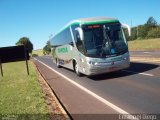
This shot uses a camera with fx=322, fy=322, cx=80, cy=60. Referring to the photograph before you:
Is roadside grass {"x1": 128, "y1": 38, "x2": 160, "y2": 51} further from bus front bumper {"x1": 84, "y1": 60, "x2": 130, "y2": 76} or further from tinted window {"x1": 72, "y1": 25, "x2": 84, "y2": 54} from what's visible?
bus front bumper {"x1": 84, "y1": 60, "x2": 130, "y2": 76}

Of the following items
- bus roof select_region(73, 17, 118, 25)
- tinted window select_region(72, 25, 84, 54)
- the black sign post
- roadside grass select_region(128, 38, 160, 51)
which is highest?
bus roof select_region(73, 17, 118, 25)

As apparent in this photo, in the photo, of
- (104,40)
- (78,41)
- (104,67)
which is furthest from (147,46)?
(104,67)

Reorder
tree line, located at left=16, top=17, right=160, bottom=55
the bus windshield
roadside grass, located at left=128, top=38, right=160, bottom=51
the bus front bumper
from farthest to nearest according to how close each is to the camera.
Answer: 1. tree line, located at left=16, top=17, right=160, bottom=55
2. roadside grass, located at left=128, top=38, right=160, bottom=51
3. the bus windshield
4. the bus front bumper

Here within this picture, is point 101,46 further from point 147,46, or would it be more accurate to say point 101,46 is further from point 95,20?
point 147,46

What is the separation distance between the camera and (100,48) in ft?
55.2

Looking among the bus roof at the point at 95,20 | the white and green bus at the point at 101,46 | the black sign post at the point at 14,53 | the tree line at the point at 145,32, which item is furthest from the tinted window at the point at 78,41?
the tree line at the point at 145,32

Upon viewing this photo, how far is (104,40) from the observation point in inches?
670

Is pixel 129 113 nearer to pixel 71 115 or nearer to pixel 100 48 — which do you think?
pixel 71 115

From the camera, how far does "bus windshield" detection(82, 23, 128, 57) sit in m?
16.8

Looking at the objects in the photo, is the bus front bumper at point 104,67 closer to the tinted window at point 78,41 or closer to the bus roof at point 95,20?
the tinted window at point 78,41

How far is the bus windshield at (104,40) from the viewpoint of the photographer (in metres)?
16.8

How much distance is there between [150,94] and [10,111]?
182 inches

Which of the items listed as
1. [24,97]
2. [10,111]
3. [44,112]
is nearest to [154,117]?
[44,112]

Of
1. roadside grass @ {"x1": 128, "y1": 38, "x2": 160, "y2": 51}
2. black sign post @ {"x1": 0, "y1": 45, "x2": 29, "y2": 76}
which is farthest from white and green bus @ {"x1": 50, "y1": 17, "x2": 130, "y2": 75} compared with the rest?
roadside grass @ {"x1": 128, "y1": 38, "x2": 160, "y2": 51}
